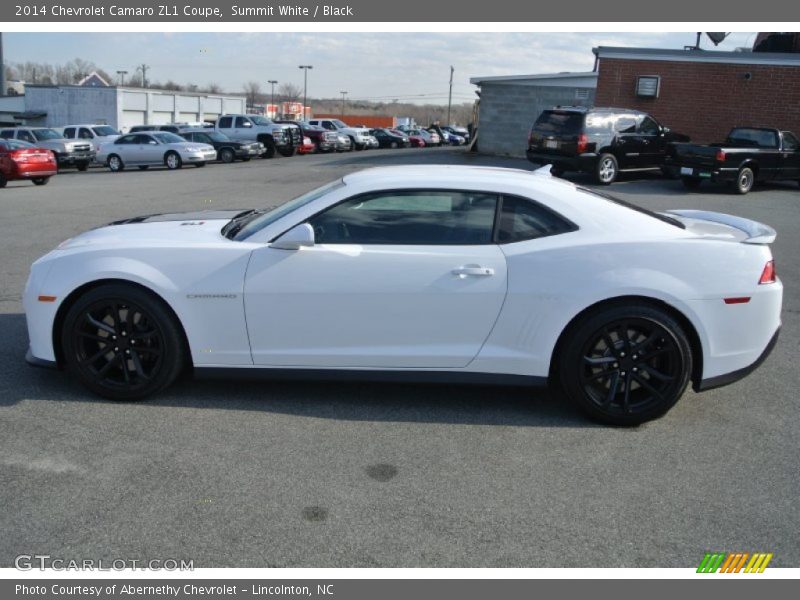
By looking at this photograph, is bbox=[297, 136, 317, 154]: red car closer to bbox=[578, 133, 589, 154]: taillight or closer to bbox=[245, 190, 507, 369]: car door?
bbox=[578, 133, 589, 154]: taillight

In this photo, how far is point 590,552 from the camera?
329 cm

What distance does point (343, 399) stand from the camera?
4.95 m

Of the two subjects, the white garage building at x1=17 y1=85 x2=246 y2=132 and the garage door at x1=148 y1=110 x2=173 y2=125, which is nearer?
the white garage building at x1=17 y1=85 x2=246 y2=132

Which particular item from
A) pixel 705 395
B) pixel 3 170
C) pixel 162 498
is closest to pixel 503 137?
pixel 3 170

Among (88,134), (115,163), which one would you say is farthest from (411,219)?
(88,134)

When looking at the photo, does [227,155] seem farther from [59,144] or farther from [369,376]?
[369,376]

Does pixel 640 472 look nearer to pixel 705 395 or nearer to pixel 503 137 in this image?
pixel 705 395

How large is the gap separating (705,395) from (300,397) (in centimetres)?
275

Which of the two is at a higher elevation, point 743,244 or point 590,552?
point 743,244

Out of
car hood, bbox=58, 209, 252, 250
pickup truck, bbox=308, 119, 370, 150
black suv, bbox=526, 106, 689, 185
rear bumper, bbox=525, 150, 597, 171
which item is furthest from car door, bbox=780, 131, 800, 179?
pickup truck, bbox=308, 119, 370, 150

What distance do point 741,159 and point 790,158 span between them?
198 centimetres

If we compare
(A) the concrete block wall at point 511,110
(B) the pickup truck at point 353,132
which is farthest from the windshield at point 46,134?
(A) the concrete block wall at point 511,110

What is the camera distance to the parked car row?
18.0m

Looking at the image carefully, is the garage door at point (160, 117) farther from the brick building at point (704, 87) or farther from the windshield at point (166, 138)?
the brick building at point (704, 87)
